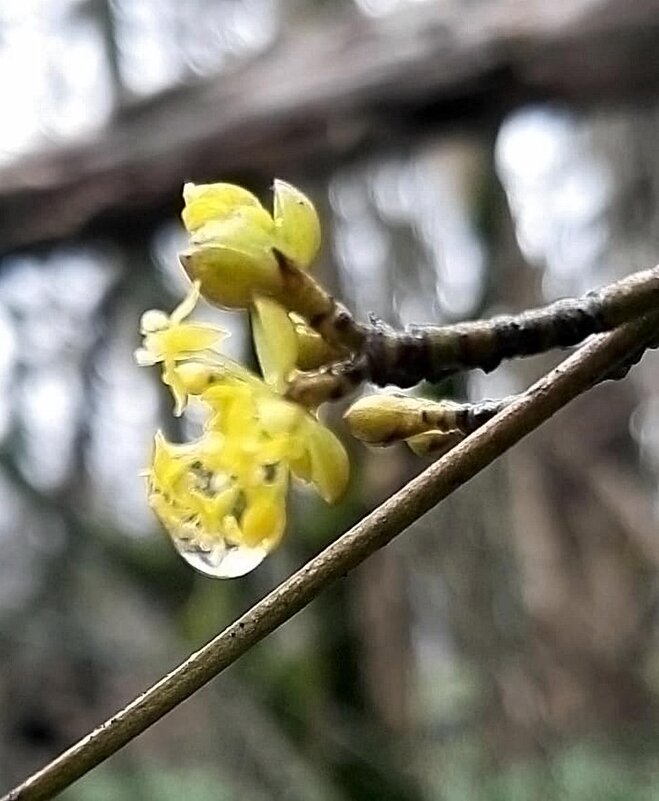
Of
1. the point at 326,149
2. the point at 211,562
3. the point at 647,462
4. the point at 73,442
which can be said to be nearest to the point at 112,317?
the point at 73,442

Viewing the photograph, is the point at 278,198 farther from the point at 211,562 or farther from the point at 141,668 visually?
the point at 141,668

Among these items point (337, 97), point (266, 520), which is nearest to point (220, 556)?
point (266, 520)

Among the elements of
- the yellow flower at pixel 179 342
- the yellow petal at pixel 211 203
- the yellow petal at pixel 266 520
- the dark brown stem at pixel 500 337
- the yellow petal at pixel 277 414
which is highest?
the yellow petal at pixel 211 203

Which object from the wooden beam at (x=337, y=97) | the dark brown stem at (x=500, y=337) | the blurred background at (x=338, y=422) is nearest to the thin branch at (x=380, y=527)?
the dark brown stem at (x=500, y=337)

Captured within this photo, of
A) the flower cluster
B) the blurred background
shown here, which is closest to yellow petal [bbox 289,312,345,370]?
the flower cluster

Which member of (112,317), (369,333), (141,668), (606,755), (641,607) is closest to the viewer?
(369,333)

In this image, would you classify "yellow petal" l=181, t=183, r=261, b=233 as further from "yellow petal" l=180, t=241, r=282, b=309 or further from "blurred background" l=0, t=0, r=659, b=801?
"blurred background" l=0, t=0, r=659, b=801

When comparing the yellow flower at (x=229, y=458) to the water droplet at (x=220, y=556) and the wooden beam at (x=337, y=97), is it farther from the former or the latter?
the wooden beam at (x=337, y=97)
